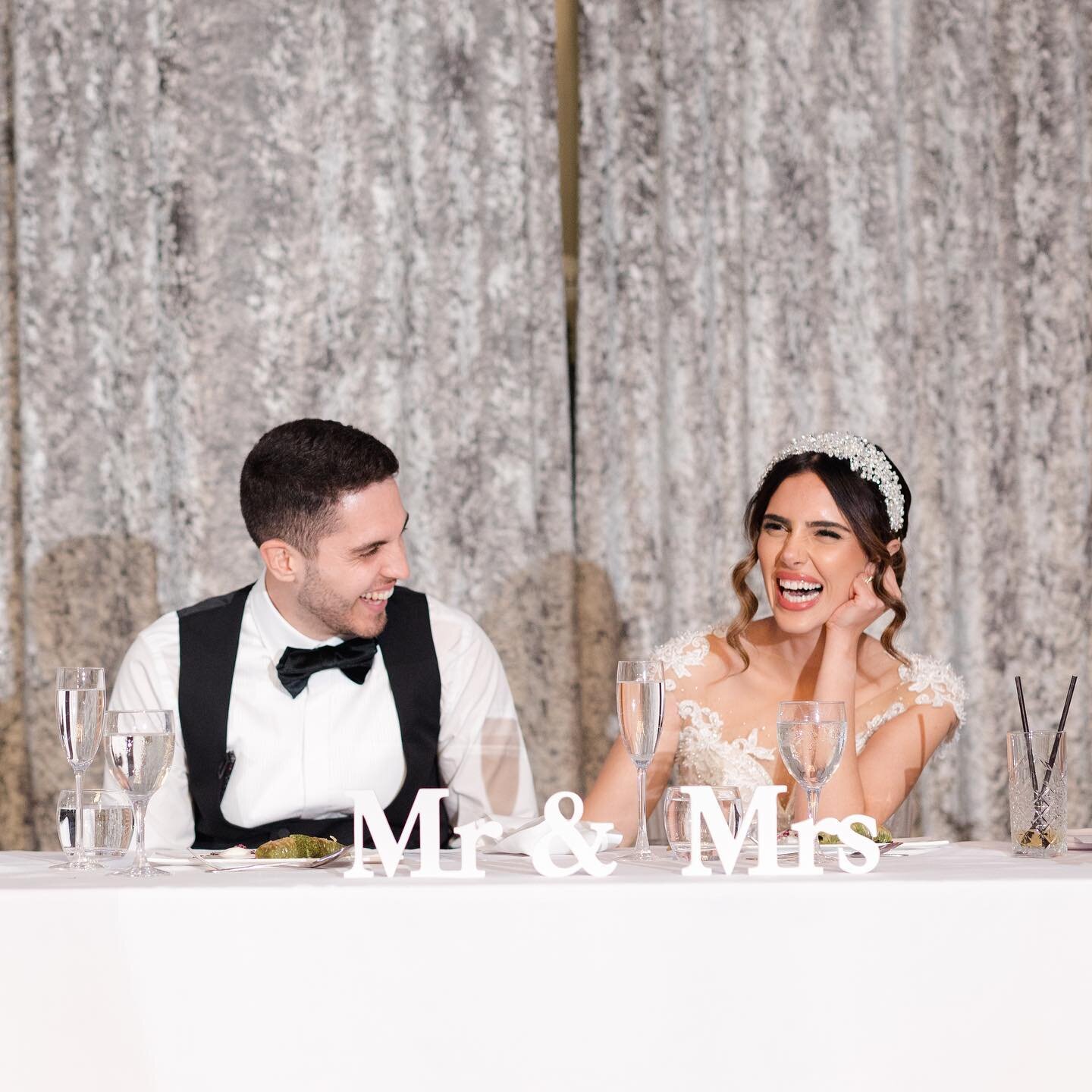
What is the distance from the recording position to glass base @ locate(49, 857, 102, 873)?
1599 mm

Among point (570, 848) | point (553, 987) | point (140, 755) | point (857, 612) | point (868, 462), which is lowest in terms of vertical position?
point (553, 987)

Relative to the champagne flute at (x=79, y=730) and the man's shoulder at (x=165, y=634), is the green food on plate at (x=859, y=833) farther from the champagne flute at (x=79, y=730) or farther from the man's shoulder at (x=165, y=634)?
the man's shoulder at (x=165, y=634)

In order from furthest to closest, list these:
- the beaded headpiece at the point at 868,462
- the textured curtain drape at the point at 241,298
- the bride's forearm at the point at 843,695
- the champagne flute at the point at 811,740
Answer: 1. the textured curtain drape at the point at 241,298
2. the beaded headpiece at the point at 868,462
3. the bride's forearm at the point at 843,695
4. the champagne flute at the point at 811,740

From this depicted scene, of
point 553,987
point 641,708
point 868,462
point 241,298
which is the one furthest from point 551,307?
point 553,987

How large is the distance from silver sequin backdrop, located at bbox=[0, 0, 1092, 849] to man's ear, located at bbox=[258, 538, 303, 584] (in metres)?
0.82

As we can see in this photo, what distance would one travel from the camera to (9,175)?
3.31 meters

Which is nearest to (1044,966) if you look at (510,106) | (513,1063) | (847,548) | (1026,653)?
(513,1063)

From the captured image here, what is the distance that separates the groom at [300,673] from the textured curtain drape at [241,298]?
0.78 metres

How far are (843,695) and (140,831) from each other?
1357 millimetres

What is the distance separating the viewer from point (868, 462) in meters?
2.68

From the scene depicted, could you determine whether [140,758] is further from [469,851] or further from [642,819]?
[642,819]

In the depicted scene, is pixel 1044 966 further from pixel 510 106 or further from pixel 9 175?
pixel 9 175

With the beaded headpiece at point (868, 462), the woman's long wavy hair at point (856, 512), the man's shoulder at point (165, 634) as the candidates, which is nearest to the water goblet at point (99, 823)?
the man's shoulder at point (165, 634)

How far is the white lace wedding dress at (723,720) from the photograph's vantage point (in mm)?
2615
